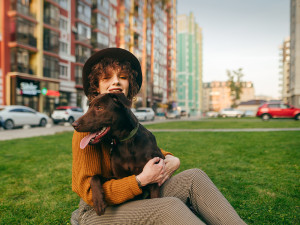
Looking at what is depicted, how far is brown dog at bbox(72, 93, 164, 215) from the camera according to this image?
1.83 metres

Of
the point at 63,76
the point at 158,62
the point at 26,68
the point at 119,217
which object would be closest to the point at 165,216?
the point at 119,217

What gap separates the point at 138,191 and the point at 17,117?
17.2 meters

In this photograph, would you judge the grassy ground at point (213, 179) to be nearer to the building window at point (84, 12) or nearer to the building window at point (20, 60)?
the building window at point (20, 60)

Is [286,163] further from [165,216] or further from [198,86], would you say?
[198,86]

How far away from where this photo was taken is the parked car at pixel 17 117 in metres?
15.7

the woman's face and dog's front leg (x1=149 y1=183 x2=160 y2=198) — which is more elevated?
the woman's face

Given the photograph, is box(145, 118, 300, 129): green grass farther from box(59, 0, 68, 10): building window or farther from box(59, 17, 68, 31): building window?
box(59, 0, 68, 10): building window

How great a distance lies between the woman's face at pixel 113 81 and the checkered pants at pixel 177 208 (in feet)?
2.83

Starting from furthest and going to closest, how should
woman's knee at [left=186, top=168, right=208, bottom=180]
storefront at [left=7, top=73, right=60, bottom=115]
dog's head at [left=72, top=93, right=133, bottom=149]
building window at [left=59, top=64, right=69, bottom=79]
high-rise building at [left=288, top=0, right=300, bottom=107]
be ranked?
high-rise building at [left=288, top=0, right=300, bottom=107] < building window at [left=59, top=64, right=69, bottom=79] < storefront at [left=7, top=73, right=60, bottom=115] < woman's knee at [left=186, top=168, right=208, bottom=180] < dog's head at [left=72, top=93, right=133, bottom=149]

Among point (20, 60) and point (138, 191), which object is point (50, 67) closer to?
point (20, 60)

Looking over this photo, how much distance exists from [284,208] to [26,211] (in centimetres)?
326

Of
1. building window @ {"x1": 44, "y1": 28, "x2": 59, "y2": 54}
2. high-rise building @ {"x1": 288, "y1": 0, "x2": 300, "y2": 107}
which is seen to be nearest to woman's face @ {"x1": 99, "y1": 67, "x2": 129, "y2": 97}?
building window @ {"x1": 44, "y1": 28, "x2": 59, "y2": 54}

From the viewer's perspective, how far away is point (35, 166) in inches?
223

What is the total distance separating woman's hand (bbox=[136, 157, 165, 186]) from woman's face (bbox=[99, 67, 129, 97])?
689 millimetres
